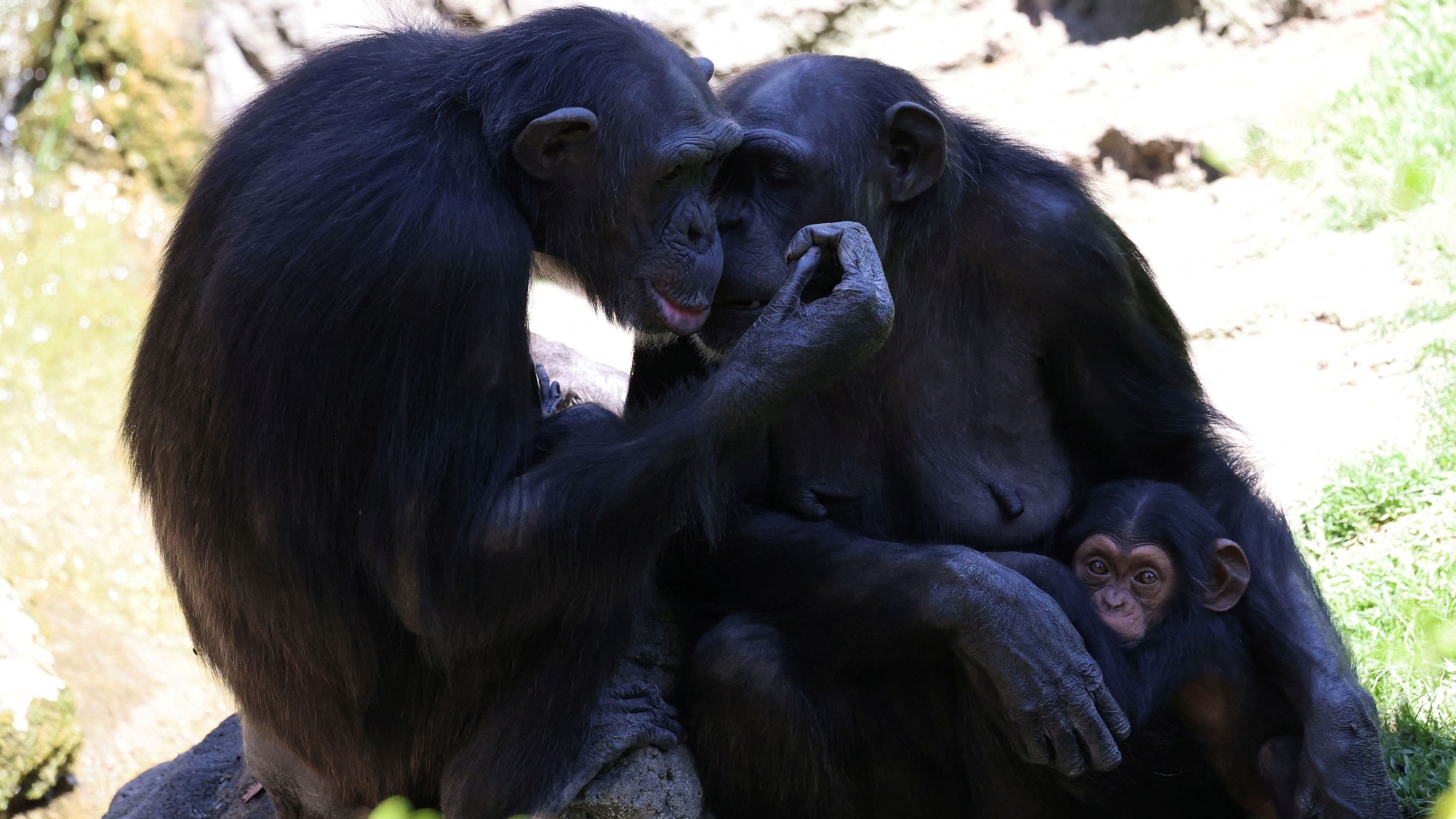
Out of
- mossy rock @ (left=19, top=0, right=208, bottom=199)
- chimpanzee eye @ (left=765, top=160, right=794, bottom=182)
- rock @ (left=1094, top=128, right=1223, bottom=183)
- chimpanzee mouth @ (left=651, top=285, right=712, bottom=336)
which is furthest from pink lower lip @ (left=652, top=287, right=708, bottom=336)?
mossy rock @ (left=19, top=0, right=208, bottom=199)

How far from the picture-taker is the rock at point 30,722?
668 centimetres

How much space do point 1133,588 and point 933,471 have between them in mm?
664

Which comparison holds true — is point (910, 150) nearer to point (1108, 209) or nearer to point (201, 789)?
point (201, 789)

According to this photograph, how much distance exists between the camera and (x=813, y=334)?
11.8 ft

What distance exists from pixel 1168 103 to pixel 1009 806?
632cm

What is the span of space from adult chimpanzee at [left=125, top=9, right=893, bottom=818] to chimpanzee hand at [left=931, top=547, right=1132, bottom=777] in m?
0.74

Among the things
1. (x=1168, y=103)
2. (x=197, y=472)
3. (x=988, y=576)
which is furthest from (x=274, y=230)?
(x=1168, y=103)

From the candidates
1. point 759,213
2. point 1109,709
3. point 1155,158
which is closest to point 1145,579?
point 1109,709

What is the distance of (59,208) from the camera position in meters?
10.1

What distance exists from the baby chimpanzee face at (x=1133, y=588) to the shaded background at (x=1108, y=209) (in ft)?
2.77

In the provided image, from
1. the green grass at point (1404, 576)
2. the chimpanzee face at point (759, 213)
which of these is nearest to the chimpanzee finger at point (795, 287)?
the chimpanzee face at point (759, 213)

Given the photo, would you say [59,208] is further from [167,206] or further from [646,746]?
[646,746]

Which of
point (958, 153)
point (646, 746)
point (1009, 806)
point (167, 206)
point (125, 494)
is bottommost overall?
point (125, 494)

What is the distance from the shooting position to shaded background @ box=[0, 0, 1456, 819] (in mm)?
5848
